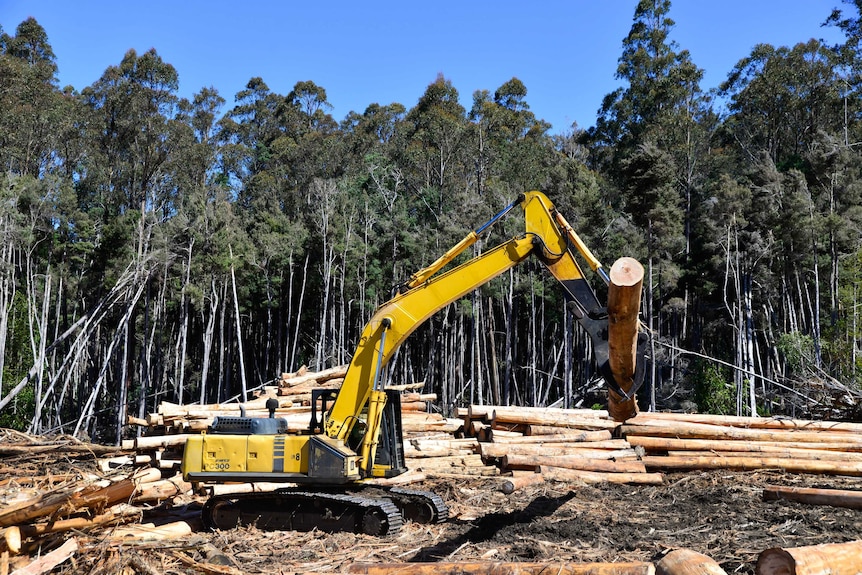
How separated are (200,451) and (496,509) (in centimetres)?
442

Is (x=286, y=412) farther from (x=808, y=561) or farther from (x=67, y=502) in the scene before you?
(x=808, y=561)

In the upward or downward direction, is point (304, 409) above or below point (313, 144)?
below

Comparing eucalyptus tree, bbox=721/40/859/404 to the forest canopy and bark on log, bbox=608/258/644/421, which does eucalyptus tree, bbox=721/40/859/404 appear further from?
bark on log, bbox=608/258/644/421

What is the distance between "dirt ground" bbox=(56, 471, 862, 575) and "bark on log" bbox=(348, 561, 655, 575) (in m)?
1.24

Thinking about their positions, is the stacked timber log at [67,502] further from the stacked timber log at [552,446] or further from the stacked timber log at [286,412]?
the stacked timber log at [552,446]

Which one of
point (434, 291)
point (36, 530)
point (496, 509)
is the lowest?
point (496, 509)

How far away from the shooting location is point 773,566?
4.80 meters

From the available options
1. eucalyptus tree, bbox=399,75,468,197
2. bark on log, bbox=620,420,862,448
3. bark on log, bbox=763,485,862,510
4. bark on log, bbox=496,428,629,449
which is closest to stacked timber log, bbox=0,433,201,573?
bark on log, bbox=496,428,629,449

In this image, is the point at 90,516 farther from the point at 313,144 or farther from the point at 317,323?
the point at 313,144

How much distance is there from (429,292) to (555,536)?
3571 mm

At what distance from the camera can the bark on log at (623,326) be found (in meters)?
6.10

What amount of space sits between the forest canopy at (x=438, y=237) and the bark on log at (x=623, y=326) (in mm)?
15483

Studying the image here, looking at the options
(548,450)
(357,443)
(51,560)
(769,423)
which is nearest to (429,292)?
(357,443)

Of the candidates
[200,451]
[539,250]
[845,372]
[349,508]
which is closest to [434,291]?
[539,250]
